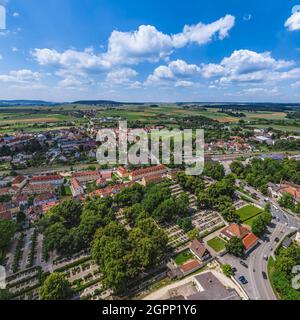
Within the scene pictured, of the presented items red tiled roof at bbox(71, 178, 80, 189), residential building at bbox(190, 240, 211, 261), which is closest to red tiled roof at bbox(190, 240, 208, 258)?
residential building at bbox(190, 240, 211, 261)

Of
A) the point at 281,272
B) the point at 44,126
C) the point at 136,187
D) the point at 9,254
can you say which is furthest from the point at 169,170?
the point at 44,126

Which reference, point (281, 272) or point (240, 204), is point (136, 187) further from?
point (281, 272)

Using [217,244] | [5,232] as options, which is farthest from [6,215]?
[217,244]

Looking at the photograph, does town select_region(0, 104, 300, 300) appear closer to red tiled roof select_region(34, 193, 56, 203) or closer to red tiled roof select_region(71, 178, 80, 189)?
red tiled roof select_region(34, 193, 56, 203)
